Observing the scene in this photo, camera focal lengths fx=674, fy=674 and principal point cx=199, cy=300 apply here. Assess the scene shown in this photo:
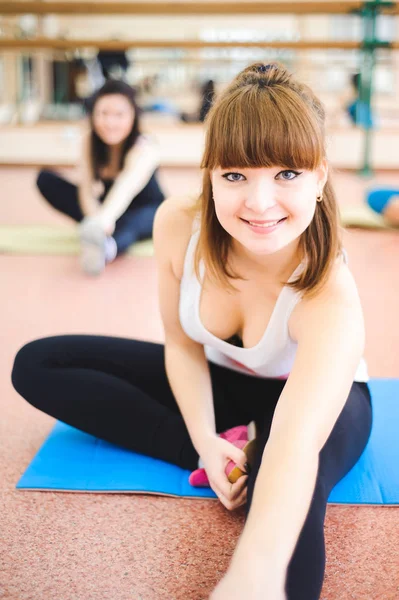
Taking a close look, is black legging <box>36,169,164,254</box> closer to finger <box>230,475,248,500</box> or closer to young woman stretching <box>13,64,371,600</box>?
young woman stretching <box>13,64,371,600</box>

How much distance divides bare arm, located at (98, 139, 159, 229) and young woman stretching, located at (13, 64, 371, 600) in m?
1.29

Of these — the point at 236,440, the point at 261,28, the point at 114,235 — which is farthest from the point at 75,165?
the point at 261,28

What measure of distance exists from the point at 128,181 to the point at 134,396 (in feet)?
4.87

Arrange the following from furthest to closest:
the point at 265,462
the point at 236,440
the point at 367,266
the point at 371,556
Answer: the point at 367,266
the point at 236,440
the point at 371,556
the point at 265,462

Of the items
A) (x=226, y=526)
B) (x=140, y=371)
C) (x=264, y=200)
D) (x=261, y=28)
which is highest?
(x=261, y=28)

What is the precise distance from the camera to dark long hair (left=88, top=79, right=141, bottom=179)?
2359 mm

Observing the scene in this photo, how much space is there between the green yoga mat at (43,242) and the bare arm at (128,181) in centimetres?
Result: 19

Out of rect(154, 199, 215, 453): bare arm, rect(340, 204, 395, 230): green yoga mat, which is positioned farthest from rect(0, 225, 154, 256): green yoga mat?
rect(154, 199, 215, 453): bare arm

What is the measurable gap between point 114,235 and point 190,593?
1765mm

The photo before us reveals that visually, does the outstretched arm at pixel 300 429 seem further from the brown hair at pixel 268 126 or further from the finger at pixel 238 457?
the finger at pixel 238 457

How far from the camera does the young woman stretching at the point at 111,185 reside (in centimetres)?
235

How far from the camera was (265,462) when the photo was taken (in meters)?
0.79

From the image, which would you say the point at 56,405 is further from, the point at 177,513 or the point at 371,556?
the point at 371,556

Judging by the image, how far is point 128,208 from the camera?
2715 millimetres
